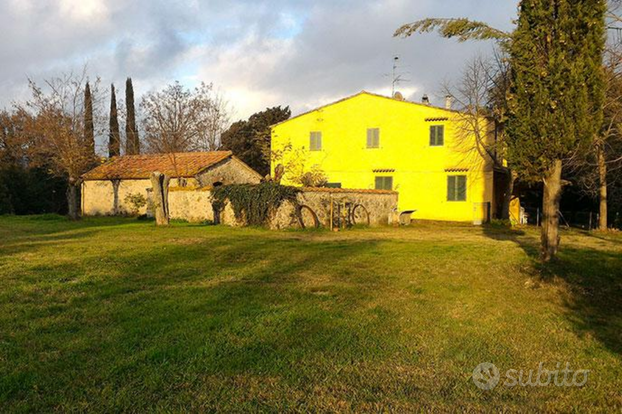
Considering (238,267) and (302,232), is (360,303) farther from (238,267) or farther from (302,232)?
(302,232)

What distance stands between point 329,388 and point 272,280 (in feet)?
13.7

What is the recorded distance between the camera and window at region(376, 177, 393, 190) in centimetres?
2673

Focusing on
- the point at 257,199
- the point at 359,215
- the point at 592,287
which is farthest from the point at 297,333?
the point at 359,215

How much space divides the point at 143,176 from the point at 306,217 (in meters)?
14.6

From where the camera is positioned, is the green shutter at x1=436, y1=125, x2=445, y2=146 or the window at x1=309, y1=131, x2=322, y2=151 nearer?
the green shutter at x1=436, y1=125, x2=445, y2=146

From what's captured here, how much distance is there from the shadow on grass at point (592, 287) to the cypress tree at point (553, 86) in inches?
31.5

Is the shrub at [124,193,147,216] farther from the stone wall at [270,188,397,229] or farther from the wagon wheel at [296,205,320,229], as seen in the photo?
the wagon wheel at [296,205,320,229]

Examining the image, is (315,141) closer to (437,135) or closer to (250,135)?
(437,135)

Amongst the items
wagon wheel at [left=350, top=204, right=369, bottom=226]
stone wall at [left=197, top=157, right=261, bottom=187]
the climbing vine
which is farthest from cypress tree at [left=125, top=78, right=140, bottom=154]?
wagon wheel at [left=350, top=204, right=369, bottom=226]

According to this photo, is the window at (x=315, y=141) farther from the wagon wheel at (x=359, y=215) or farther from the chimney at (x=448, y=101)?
the wagon wheel at (x=359, y=215)

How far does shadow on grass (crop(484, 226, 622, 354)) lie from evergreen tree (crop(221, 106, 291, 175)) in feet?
112

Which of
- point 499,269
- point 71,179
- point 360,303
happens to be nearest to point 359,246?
point 499,269

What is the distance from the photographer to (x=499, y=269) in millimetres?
8594

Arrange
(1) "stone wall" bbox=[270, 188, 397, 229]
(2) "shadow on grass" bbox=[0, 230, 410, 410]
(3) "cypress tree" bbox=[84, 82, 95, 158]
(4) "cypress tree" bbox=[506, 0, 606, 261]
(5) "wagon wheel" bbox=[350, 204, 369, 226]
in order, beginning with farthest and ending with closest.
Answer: (3) "cypress tree" bbox=[84, 82, 95, 158]
(5) "wagon wheel" bbox=[350, 204, 369, 226]
(1) "stone wall" bbox=[270, 188, 397, 229]
(4) "cypress tree" bbox=[506, 0, 606, 261]
(2) "shadow on grass" bbox=[0, 230, 410, 410]
